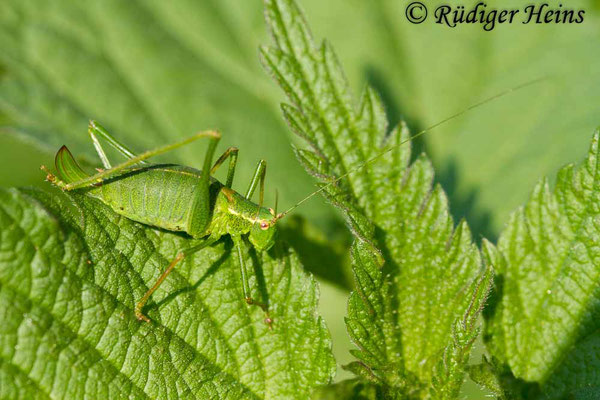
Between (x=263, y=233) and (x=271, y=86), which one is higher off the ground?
(x=271, y=86)

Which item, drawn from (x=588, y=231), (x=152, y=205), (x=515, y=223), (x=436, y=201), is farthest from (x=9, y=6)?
(x=588, y=231)

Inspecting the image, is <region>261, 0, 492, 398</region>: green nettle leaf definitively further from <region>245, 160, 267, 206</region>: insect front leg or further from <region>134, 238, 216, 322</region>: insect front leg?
<region>134, 238, 216, 322</region>: insect front leg

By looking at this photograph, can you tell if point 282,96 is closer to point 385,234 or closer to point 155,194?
point 155,194

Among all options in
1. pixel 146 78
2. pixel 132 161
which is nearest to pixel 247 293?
pixel 132 161

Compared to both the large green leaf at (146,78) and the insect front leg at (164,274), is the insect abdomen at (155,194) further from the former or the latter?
the large green leaf at (146,78)

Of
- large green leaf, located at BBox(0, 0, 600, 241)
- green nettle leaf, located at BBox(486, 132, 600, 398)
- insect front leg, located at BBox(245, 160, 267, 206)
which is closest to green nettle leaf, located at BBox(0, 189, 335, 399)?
insect front leg, located at BBox(245, 160, 267, 206)
